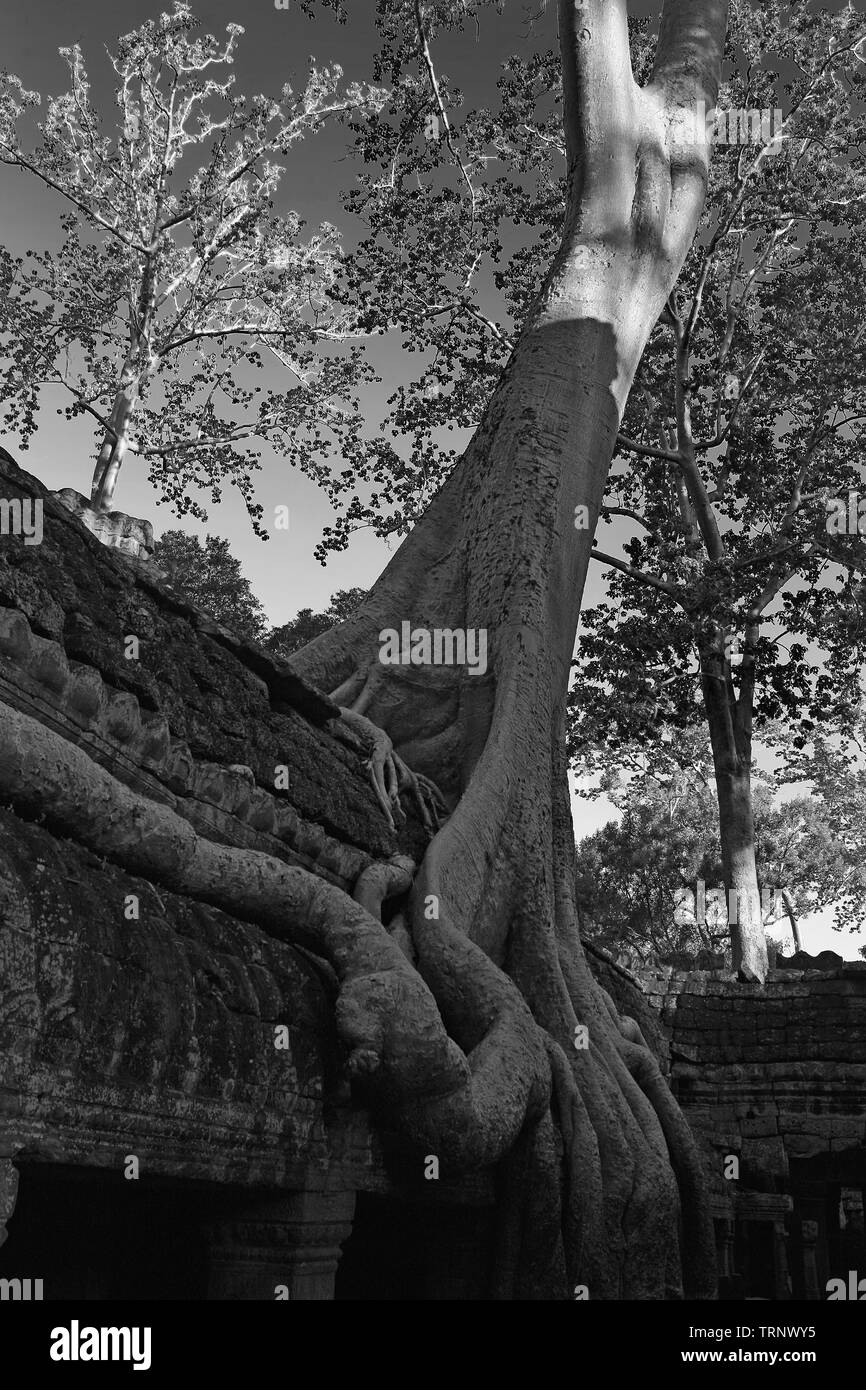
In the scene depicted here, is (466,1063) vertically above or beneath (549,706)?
beneath

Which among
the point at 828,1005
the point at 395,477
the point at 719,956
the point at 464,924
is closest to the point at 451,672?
the point at 464,924

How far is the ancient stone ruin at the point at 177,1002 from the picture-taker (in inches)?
82.0

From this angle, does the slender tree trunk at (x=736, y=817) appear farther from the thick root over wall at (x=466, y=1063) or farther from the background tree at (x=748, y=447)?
the thick root over wall at (x=466, y=1063)

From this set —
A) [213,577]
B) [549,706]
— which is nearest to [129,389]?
[213,577]

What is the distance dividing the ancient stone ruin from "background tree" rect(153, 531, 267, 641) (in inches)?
491

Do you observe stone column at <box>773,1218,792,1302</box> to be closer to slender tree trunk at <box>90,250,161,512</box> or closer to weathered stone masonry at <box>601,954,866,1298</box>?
weathered stone masonry at <box>601,954,866,1298</box>

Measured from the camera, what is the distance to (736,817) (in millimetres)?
11633

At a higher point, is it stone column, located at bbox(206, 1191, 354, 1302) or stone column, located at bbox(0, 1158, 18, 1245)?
stone column, located at bbox(0, 1158, 18, 1245)

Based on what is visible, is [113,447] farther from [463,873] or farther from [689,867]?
[689,867]

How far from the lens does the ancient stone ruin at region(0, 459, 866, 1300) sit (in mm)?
2084

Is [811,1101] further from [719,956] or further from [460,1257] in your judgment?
[719,956]

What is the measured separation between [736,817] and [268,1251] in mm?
9472

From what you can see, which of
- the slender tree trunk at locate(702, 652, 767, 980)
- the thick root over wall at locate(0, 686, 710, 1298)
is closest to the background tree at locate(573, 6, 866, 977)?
the slender tree trunk at locate(702, 652, 767, 980)

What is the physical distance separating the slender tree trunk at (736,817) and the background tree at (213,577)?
691cm
